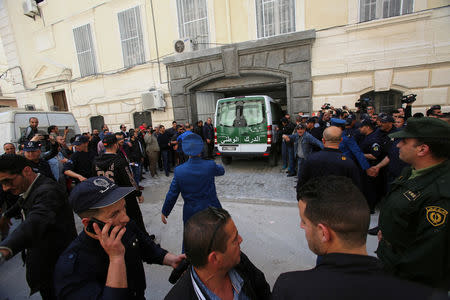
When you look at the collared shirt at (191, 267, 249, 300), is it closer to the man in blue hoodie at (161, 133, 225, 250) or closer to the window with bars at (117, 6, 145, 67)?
the man in blue hoodie at (161, 133, 225, 250)

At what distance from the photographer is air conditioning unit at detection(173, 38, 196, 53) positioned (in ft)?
30.3

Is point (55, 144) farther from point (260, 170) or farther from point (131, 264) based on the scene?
point (260, 170)

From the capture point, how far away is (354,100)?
7469 mm

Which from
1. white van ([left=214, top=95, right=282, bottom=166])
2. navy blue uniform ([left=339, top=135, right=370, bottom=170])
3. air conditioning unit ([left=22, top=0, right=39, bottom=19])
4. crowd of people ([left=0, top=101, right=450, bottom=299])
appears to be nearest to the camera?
crowd of people ([left=0, top=101, right=450, bottom=299])

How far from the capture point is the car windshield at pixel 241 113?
278 inches

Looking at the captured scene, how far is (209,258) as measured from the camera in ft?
3.58

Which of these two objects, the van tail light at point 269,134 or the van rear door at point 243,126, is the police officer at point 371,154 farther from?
the van rear door at point 243,126

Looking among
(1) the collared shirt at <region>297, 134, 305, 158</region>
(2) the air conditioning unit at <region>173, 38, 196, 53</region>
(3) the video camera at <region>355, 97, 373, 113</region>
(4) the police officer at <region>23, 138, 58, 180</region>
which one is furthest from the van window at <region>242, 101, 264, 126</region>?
(4) the police officer at <region>23, 138, 58, 180</region>

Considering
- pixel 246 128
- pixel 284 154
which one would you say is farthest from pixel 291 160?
pixel 246 128

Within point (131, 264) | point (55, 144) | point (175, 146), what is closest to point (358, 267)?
point (131, 264)

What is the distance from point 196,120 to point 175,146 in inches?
111

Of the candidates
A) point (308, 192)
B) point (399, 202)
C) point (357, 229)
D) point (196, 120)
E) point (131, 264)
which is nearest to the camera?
point (357, 229)

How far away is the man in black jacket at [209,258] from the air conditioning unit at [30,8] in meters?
16.4

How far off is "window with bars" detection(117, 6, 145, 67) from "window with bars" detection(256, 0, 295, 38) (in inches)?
219
